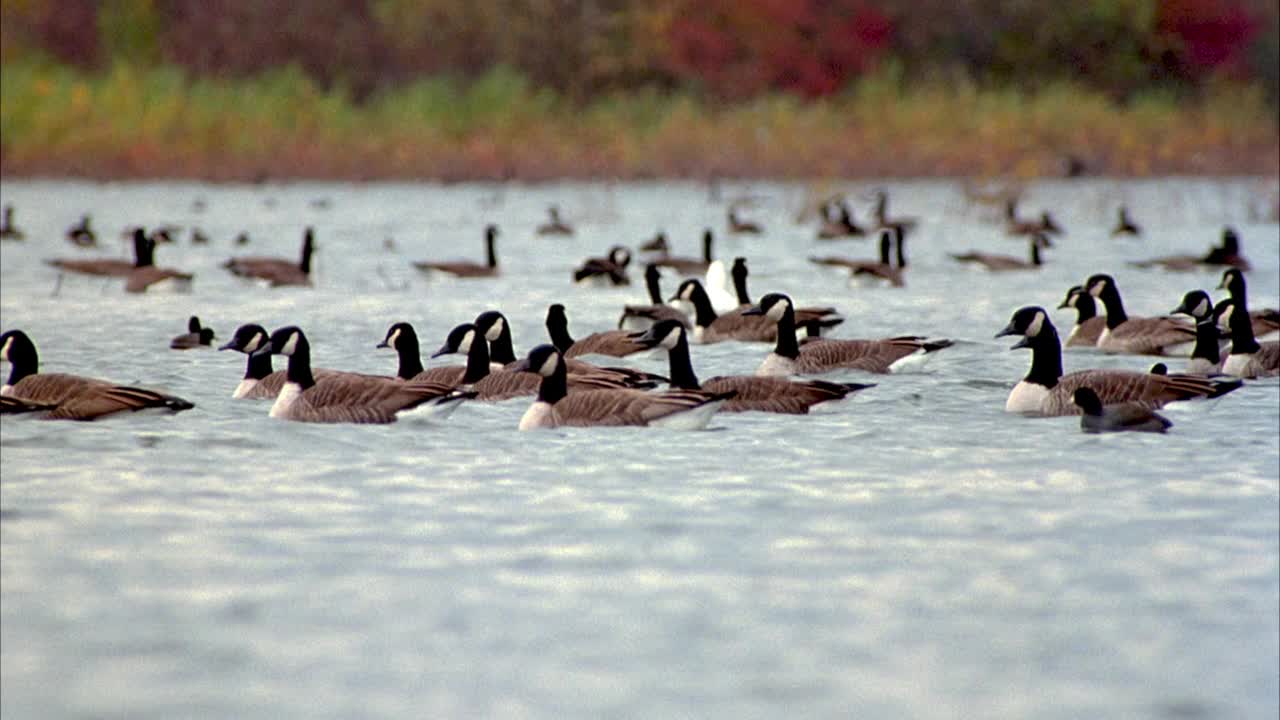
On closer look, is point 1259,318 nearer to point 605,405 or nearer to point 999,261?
point 605,405

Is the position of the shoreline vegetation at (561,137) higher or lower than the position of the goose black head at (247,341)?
higher

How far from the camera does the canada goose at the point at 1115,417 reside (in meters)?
11.3

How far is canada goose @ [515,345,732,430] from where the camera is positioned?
11406mm

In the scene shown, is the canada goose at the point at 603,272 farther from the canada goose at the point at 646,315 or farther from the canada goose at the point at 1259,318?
the canada goose at the point at 1259,318

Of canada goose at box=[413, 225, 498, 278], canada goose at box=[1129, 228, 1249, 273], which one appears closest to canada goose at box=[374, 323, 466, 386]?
canada goose at box=[413, 225, 498, 278]

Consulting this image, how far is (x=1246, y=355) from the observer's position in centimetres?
1395

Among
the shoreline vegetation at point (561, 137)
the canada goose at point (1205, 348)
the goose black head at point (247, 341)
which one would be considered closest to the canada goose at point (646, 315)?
the canada goose at point (1205, 348)

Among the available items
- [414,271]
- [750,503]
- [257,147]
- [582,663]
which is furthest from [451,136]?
[582,663]

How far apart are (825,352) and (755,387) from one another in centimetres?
214

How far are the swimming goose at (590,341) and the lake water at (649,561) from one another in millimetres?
355

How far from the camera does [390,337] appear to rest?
43.8ft

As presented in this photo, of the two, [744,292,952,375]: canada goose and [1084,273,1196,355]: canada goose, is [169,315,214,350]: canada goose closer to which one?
[744,292,952,375]: canada goose

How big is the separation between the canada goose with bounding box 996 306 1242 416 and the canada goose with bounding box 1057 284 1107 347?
13.7ft

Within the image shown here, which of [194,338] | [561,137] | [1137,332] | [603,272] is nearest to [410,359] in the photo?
[194,338]
